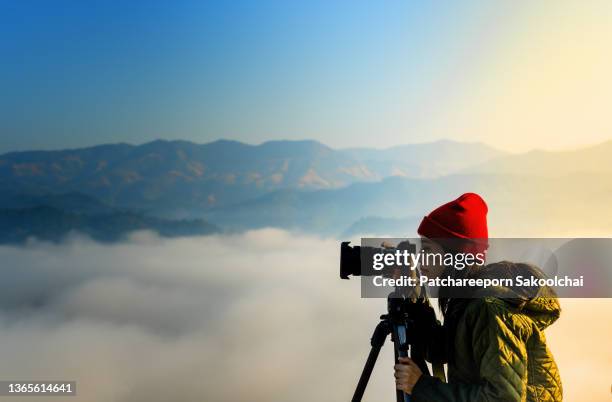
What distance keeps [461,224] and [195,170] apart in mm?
8027

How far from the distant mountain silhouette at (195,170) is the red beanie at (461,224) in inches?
285

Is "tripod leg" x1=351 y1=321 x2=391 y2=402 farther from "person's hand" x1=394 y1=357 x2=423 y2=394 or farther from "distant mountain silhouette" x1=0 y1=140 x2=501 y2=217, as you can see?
"distant mountain silhouette" x1=0 y1=140 x2=501 y2=217

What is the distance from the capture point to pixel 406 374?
123cm

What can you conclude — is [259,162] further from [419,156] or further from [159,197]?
[419,156]

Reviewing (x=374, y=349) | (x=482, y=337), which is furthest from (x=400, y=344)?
(x=482, y=337)

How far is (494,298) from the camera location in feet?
3.74

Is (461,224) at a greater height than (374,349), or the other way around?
(461,224)

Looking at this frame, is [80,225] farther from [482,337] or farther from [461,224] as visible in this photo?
[482,337]

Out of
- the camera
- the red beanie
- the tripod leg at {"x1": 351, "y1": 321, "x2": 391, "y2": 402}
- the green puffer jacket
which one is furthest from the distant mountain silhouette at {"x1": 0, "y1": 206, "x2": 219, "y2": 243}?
the green puffer jacket

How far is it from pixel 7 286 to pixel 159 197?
256cm

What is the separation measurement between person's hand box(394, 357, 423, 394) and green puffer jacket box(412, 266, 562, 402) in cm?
2

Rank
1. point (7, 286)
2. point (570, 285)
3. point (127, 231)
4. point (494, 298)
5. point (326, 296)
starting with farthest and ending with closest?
point (326, 296) → point (127, 231) → point (7, 286) → point (570, 285) → point (494, 298)

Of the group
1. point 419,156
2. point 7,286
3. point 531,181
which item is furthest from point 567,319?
point 7,286

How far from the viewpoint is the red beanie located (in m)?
1.28
